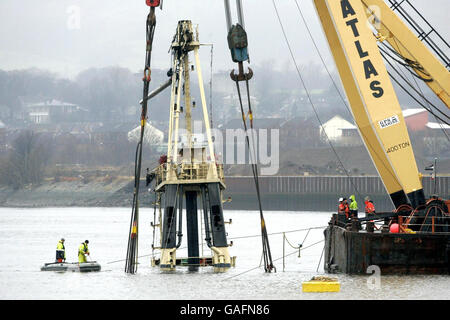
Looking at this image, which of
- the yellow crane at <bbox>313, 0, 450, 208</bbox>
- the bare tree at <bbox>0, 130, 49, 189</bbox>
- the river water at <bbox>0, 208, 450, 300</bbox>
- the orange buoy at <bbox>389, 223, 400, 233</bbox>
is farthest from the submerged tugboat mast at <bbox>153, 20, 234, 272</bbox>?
the bare tree at <bbox>0, 130, 49, 189</bbox>

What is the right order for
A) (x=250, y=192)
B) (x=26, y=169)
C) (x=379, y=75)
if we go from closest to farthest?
(x=379, y=75) < (x=250, y=192) < (x=26, y=169)

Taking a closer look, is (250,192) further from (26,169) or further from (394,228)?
(394,228)

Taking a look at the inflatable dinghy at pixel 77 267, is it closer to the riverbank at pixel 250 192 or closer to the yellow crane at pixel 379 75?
the yellow crane at pixel 379 75

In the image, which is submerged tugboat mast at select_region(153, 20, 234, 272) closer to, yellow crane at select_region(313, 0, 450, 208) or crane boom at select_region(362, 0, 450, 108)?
yellow crane at select_region(313, 0, 450, 208)

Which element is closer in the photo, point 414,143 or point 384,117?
point 384,117

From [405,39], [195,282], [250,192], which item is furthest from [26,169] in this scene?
[405,39]

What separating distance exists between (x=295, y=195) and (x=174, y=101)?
115120 mm

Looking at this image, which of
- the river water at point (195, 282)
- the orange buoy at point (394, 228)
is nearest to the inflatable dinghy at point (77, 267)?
the river water at point (195, 282)

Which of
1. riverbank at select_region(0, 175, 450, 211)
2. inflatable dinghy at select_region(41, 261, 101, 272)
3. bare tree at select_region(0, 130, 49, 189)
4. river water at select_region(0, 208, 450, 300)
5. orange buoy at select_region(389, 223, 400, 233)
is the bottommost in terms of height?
river water at select_region(0, 208, 450, 300)

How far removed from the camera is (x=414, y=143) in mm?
179000

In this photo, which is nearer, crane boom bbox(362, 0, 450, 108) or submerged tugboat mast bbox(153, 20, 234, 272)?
crane boom bbox(362, 0, 450, 108)

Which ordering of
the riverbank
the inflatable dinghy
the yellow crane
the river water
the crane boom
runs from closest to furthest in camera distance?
the river water, the yellow crane, the crane boom, the inflatable dinghy, the riverbank
